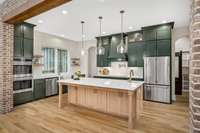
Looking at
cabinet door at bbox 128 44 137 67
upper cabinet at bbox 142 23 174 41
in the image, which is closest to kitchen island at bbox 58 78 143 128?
cabinet door at bbox 128 44 137 67

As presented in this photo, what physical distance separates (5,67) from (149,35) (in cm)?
517

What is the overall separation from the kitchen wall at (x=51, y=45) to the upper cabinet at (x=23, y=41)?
2.40ft

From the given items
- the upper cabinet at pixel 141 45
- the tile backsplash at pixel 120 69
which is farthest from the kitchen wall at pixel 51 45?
the tile backsplash at pixel 120 69

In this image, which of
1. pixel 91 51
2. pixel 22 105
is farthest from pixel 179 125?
pixel 91 51

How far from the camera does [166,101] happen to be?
15.3ft

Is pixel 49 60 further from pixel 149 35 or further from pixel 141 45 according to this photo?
pixel 149 35

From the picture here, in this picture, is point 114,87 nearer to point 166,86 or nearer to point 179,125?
point 179,125

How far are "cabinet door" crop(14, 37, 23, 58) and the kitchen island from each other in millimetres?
1845

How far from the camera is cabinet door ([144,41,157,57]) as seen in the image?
16.3 ft

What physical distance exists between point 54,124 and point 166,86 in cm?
399

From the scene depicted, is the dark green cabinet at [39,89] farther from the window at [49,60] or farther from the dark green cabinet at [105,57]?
the dark green cabinet at [105,57]

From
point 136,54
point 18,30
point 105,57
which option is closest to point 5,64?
point 18,30

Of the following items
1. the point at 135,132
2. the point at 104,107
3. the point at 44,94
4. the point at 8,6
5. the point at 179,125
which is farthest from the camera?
the point at 44,94

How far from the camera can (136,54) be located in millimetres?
5637
